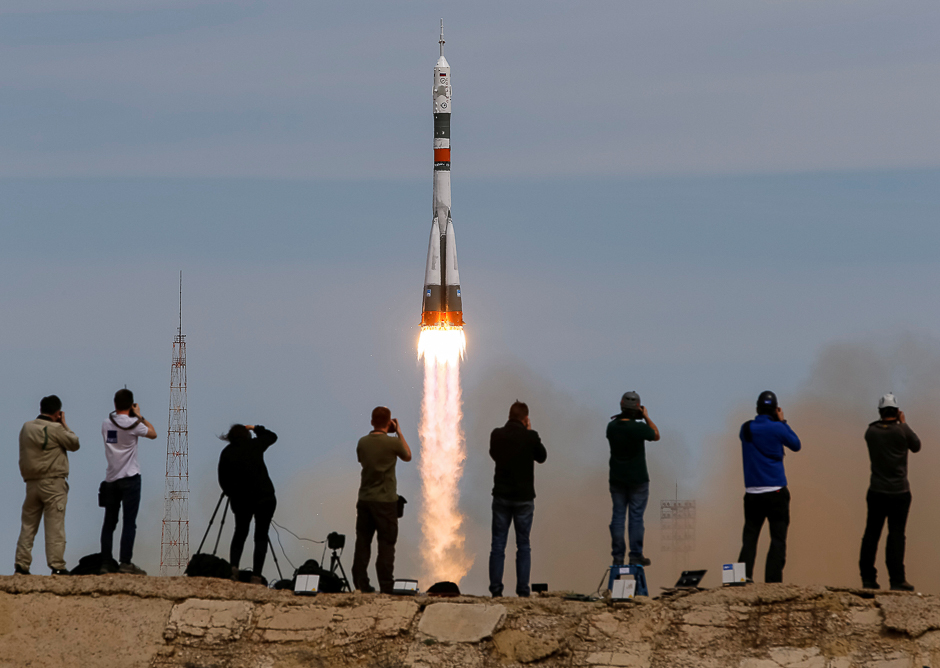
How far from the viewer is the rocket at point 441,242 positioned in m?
44.2

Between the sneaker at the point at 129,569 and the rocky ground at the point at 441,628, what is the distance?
0.13m

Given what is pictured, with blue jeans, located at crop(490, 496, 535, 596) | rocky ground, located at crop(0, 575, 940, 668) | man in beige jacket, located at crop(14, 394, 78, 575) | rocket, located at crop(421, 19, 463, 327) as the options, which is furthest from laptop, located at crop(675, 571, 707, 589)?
rocket, located at crop(421, 19, 463, 327)

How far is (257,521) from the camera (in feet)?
72.4

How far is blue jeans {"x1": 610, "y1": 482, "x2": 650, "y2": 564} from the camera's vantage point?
21625 mm

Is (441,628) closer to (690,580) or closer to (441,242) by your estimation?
(690,580)

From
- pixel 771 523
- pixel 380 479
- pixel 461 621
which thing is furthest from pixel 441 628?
pixel 771 523

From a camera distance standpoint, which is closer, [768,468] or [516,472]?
[768,468]

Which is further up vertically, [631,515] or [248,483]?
[248,483]

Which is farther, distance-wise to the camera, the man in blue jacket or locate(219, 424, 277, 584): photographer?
locate(219, 424, 277, 584): photographer

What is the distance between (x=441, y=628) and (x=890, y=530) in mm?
6697

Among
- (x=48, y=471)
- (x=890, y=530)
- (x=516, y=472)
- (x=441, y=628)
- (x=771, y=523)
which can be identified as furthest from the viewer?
(x=48, y=471)

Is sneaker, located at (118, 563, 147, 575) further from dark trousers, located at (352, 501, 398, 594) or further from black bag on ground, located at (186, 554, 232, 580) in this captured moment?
dark trousers, located at (352, 501, 398, 594)

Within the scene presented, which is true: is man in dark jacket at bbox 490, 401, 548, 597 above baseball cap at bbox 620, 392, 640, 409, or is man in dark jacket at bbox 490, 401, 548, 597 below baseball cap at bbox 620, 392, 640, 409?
below

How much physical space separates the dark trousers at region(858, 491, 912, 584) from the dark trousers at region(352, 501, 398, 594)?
273 inches
